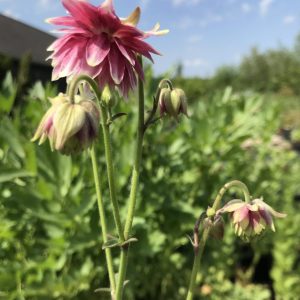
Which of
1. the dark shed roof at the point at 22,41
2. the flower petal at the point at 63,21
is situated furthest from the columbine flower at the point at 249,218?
the dark shed roof at the point at 22,41

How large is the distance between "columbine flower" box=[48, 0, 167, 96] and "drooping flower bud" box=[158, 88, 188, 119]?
131mm

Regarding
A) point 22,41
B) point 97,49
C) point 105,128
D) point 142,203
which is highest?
point 22,41

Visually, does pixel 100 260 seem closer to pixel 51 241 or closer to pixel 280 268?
Answer: pixel 51 241

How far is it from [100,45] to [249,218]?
0.44 meters

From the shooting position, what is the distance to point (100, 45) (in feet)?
2.54

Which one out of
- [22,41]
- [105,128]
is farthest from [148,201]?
[22,41]

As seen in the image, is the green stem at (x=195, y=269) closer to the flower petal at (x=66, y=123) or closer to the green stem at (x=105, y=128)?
the green stem at (x=105, y=128)

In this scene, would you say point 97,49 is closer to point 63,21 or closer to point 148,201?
point 63,21

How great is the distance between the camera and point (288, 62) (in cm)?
3334

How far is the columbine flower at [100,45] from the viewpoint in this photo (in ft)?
2.49

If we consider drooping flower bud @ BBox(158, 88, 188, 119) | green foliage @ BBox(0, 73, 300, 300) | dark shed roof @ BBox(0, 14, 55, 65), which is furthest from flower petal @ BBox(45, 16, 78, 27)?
dark shed roof @ BBox(0, 14, 55, 65)

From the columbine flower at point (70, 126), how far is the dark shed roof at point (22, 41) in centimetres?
1363

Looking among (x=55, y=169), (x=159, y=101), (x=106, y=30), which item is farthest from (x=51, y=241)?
(x=106, y=30)

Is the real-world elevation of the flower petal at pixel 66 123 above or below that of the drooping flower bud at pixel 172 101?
below
